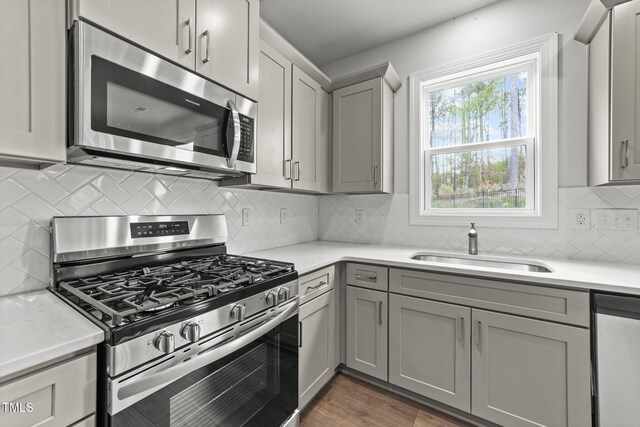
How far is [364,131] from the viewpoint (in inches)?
91.4

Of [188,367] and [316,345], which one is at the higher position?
[188,367]

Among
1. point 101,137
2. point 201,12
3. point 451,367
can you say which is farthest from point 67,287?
point 451,367

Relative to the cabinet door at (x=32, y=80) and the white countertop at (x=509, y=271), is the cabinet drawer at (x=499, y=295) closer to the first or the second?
the white countertop at (x=509, y=271)

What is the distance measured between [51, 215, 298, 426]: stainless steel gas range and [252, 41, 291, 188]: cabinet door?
1.64 ft

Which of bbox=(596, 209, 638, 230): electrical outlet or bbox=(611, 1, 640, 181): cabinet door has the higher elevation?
bbox=(611, 1, 640, 181): cabinet door

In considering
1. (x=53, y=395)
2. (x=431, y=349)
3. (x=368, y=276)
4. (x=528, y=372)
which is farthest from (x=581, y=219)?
(x=53, y=395)

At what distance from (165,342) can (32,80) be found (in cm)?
90

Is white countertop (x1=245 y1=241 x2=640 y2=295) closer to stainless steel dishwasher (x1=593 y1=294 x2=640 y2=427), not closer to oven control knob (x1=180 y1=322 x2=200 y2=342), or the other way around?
stainless steel dishwasher (x1=593 y1=294 x2=640 y2=427)

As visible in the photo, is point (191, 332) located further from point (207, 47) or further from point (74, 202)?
point (207, 47)

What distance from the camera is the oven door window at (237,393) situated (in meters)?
0.85

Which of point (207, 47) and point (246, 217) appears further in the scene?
point (246, 217)

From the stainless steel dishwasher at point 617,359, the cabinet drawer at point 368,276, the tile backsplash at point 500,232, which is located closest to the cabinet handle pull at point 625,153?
the tile backsplash at point 500,232

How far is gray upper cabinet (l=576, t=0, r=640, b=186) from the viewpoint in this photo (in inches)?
54.4

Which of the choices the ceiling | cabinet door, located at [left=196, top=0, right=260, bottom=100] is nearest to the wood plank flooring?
cabinet door, located at [left=196, top=0, right=260, bottom=100]
